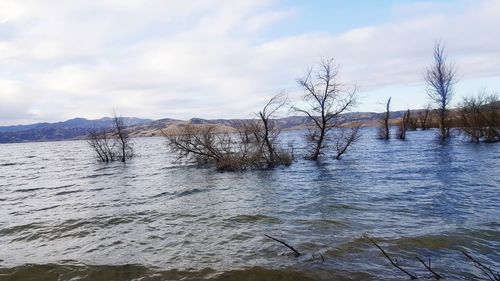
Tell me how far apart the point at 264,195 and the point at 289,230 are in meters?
7.45

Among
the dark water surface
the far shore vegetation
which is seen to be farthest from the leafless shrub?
the dark water surface

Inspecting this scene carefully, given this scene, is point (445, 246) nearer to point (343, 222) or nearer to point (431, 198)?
point (343, 222)

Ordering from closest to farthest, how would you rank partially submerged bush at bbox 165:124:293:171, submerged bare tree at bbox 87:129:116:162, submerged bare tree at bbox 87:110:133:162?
partially submerged bush at bbox 165:124:293:171 < submerged bare tree at bbox 87:110:133:162 < submerged bare tree at bbox 87:129:116:162

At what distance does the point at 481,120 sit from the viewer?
4422 cm

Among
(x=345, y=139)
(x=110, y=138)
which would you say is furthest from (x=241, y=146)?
(x=110, y=138)

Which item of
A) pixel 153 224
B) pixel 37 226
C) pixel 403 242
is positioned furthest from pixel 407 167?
pixel 37 226

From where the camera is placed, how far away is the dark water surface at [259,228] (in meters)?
9.23

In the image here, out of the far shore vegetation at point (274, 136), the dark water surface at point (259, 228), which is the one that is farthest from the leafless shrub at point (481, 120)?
the dark water surface at point (259, 228)

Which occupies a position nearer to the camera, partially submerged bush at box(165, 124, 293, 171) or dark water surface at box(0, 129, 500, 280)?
dark water surface at box(0, 129, 500, 280)

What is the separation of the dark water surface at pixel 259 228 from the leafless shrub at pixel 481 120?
21940 millimetres

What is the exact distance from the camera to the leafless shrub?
43.5 m

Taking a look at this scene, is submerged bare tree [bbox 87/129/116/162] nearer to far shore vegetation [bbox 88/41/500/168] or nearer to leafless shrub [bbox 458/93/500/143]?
far shore vegetation [bbox 88/41/500/168]

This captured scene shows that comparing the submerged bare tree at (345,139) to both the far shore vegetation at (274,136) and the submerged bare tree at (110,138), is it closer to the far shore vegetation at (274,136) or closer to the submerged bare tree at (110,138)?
the far shore vegetation at (274,136)

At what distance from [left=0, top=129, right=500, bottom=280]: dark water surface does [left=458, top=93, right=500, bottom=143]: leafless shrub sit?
21940 mm
